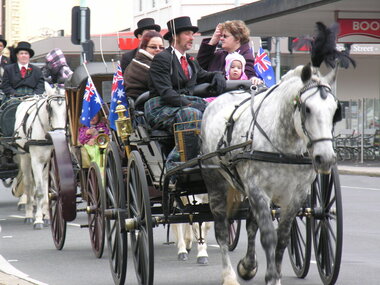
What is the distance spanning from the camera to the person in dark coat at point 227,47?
966 centimetres

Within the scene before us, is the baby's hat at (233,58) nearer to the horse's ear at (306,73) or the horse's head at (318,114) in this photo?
the horse's head at (318,114)

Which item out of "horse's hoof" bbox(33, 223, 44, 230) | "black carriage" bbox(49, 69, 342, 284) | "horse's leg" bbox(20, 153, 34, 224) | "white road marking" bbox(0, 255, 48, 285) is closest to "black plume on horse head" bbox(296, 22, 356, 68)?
"black carriage" bbox(49, 69, 342, 284)

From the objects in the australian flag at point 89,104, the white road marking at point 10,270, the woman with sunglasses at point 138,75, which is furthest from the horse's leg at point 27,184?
the woman with sunglasses at point 138,75

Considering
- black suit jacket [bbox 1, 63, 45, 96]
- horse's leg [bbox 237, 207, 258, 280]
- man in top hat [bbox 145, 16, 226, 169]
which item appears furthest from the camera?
black suit jacket [bbox 1, 63, 45, 96]

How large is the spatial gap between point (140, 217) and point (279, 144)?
165cm

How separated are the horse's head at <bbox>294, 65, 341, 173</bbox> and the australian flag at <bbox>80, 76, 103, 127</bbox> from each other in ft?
14.3

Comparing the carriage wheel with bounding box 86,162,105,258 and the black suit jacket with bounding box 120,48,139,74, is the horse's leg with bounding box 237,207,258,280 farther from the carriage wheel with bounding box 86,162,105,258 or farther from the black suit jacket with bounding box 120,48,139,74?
the black suit jacket with bounding box 120,48,139,74

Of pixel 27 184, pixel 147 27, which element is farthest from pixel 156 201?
pixel 27 184

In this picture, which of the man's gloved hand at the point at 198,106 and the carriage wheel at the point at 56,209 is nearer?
the man's gloved hand at the point at 198,106

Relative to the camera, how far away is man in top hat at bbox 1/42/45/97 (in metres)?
16.4

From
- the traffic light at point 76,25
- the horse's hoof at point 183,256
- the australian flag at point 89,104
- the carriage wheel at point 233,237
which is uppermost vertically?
the traffic light at point 76,25

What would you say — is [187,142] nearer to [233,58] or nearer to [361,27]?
[233,58]

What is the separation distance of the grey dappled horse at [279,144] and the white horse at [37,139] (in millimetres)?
5765

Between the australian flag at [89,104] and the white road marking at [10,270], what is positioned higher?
the australian flag at [89,104]
